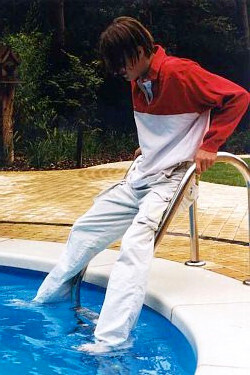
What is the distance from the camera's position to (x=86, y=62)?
17.0 m

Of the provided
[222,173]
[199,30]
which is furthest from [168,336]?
[199,30]

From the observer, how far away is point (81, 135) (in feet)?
50.3

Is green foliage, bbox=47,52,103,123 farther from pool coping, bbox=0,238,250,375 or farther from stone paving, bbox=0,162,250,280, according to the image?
pool coping, bbox=0,238,250,375

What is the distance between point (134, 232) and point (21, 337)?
78 cm

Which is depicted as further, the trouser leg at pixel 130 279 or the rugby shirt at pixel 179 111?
the rugby shirt at pixel 179 111

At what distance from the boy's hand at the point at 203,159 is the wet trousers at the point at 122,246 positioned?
18 cm

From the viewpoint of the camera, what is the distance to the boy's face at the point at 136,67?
3.22m

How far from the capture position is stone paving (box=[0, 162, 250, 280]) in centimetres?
496

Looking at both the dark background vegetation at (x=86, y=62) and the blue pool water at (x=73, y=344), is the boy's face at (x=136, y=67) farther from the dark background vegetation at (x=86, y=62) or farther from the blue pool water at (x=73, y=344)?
A: the dark background vegetation at (x=86, y=62)

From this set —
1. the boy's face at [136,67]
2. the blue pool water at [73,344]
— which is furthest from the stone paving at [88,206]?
the boy's face at [136,67]

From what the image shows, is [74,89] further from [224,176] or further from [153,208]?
[153,208]

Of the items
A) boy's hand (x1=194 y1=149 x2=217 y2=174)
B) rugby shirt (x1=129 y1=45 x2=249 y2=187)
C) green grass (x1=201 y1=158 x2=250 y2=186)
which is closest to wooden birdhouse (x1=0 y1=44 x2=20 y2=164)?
green grass (x1=201 y1=158 x2=250 y2=186)

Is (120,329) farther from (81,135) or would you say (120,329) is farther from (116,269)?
(81,135)

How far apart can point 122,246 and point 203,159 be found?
542mm
